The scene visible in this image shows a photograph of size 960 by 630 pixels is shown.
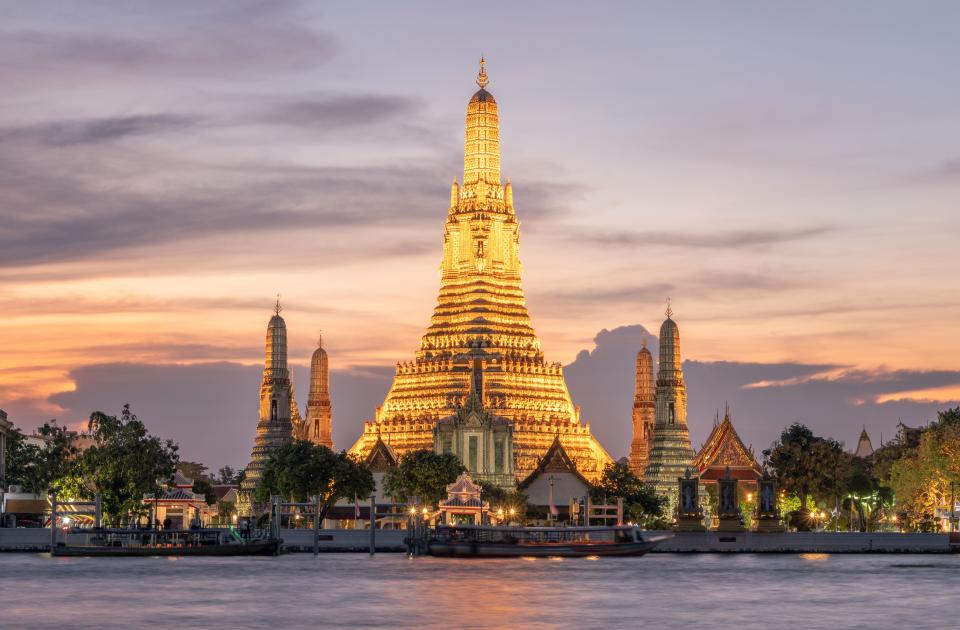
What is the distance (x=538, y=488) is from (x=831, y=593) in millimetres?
74077

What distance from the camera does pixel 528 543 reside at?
151125mm

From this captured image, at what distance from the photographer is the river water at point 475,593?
103250mm

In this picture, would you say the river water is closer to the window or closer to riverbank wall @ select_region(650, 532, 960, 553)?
riverbank wall @ select_region(650, 532, 960, 553)

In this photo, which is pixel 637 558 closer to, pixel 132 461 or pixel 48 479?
pixel 132 461

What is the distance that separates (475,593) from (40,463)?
216 ft

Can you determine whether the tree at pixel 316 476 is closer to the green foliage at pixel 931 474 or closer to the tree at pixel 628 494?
the tree at pixel 628 494

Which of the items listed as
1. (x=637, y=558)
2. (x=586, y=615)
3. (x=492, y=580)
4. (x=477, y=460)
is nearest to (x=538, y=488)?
(x=477, y=460)

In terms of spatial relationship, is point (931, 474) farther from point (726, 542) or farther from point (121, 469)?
point (121, 469)

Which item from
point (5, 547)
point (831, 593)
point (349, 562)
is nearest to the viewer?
point (831, 593)

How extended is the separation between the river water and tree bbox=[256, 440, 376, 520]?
18.8m

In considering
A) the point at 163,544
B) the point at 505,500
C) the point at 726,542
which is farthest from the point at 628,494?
the point at 163,544

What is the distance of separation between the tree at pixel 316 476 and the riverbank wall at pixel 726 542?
7842 mm

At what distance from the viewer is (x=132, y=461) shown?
160m

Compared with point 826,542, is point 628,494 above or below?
above
